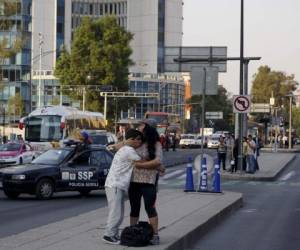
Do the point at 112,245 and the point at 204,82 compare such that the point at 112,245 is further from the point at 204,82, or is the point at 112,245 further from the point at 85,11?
the point at 85,11

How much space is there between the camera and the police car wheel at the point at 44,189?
20.5 metres

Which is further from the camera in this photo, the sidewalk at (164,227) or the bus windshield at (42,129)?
the bus windshield at (42,129)

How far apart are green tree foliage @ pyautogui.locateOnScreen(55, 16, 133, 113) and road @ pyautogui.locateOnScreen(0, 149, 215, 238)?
41.4 meters

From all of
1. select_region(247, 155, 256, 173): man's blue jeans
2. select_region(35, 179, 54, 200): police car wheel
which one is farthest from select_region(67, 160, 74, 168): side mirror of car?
select_region(247, 155, 256, 173): man's blue jeans

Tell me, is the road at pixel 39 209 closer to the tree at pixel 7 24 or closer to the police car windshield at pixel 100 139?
the police car windshield at pixel 100 139

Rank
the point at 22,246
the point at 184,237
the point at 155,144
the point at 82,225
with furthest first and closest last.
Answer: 1. the point at 82,225
2. the point at 184,237
3. the point at 155,144
4. the point at 22,246

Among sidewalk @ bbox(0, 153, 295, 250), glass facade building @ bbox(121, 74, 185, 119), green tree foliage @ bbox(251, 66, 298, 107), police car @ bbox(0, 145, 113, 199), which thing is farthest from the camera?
glass facade building @ bbox(121, 74, 185, 119)

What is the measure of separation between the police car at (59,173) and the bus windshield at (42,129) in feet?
74.6

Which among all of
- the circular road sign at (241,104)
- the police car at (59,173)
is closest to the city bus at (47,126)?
the circular road sign at (241,104)

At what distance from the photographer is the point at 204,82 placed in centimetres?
2147

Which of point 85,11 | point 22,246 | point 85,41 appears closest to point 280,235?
point 22,246

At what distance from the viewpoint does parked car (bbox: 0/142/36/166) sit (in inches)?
1324

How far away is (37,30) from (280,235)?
389 ft

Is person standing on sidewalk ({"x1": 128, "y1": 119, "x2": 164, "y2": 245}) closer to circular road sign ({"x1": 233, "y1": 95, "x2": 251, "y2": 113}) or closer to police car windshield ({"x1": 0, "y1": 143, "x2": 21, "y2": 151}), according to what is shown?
circular road sign ({"x1": 233, "y1": 95, "x2": 251, "y2": 113})
